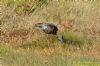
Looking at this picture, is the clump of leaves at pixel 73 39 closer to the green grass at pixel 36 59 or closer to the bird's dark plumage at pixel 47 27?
the bird's dark plumage at pixel 47 27

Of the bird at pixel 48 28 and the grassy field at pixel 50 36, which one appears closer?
the grassy field at pixel 50 36

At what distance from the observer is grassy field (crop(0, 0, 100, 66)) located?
15623mm

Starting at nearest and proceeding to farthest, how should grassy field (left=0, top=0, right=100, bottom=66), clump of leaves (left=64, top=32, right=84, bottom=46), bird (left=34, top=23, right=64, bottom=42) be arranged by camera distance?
grassy field (left=0, top=0, right=100, bottom=66) < clump of leaves (left=64, top=32, right=84, bottom=46) < bird (left=34, top=23, right=64, bottom=42)

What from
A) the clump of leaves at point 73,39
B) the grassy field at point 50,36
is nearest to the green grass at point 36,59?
the grassy field at point 50,36

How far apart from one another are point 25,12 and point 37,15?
91cm

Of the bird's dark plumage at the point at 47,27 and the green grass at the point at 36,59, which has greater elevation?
the bird's dark plumage at the point at 47,27

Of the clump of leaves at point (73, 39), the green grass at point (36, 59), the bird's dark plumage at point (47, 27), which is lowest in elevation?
the clump of leaves at point (73, 39)

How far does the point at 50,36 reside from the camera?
61.7 ft

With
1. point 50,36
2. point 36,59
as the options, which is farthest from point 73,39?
point 36,59

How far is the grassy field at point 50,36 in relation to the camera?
1562 centimetres

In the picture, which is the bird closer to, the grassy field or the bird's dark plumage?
the bird's dark plumage

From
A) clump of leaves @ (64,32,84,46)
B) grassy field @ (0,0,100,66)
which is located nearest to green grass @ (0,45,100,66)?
grassy field @ (0,0,100,66)

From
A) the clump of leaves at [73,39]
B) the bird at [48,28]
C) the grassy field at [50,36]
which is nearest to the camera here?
the grassy field at [50,36]

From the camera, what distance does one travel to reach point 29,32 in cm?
1912
